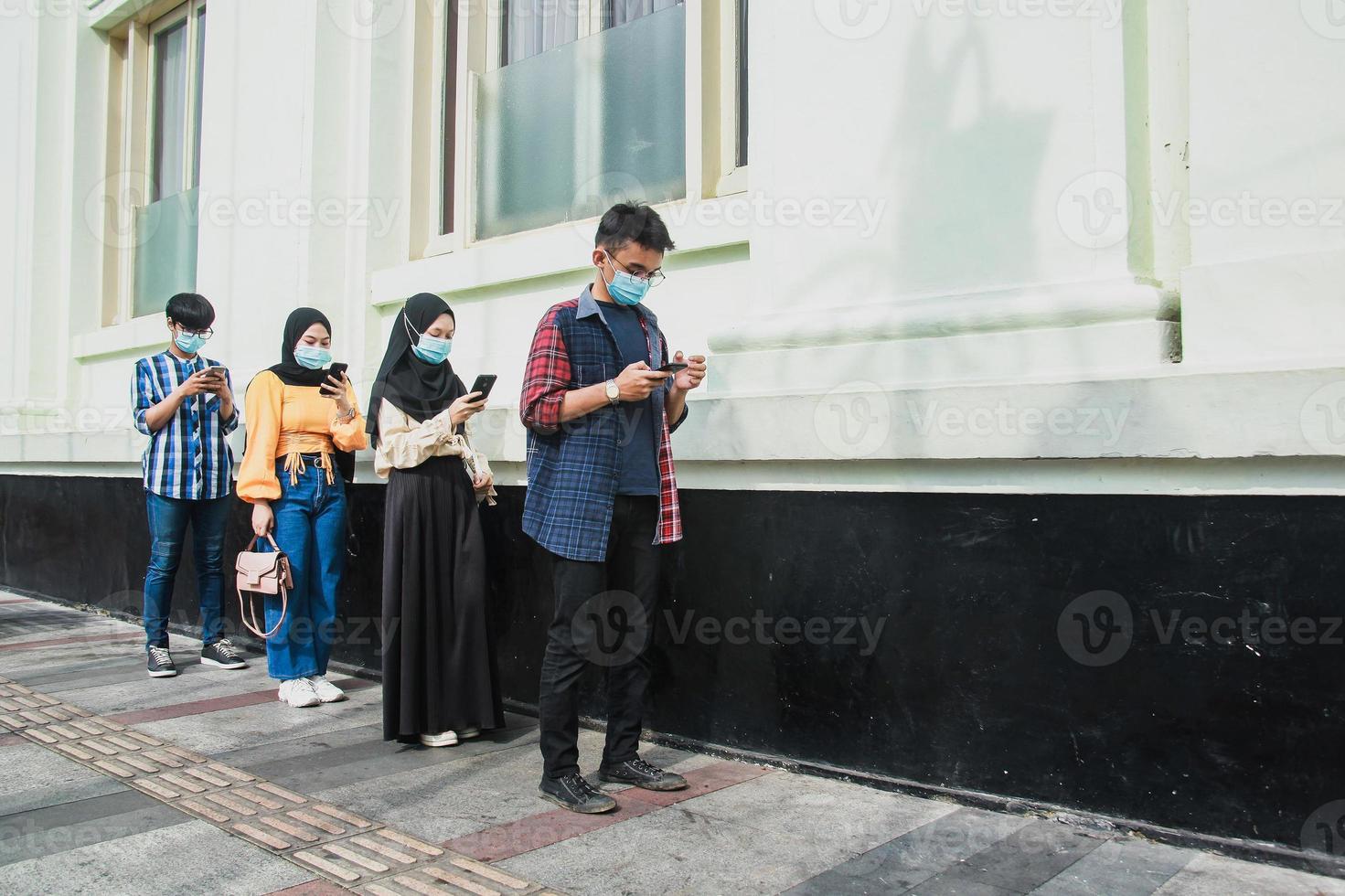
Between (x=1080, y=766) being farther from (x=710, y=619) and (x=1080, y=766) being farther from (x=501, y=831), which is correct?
(x=501, y=831)

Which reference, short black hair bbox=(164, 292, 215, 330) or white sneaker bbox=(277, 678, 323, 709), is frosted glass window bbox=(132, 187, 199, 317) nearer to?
short black hair bbox=(164, 292, 215, 330)

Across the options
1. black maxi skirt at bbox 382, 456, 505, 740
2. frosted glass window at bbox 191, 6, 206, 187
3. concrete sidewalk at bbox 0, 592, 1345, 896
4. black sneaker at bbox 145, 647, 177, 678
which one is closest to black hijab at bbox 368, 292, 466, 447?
black maxi skirt at bbox 382, 456, 505, 740

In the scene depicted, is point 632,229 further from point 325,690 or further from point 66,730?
point 66,730

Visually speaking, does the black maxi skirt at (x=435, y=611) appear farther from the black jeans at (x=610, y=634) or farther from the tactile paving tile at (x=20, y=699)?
the tactile paving tile at (x=20, y=699)

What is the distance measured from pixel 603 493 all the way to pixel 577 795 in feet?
3.13

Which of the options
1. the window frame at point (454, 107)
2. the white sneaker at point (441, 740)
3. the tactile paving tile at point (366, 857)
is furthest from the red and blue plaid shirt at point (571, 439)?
the window frame at point (454, 107)

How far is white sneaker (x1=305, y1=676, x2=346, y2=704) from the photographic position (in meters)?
4.96

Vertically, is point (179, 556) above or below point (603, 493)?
below

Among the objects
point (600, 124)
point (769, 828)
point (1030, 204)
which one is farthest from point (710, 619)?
point (600, 124)

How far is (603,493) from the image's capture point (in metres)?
3.46

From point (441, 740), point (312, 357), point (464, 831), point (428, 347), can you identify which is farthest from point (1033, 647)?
point (312, 357)

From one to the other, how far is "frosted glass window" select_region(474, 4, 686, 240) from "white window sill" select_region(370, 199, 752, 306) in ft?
0.58

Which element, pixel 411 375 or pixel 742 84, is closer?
pixel 411 375

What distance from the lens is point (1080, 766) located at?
3.13 meters
